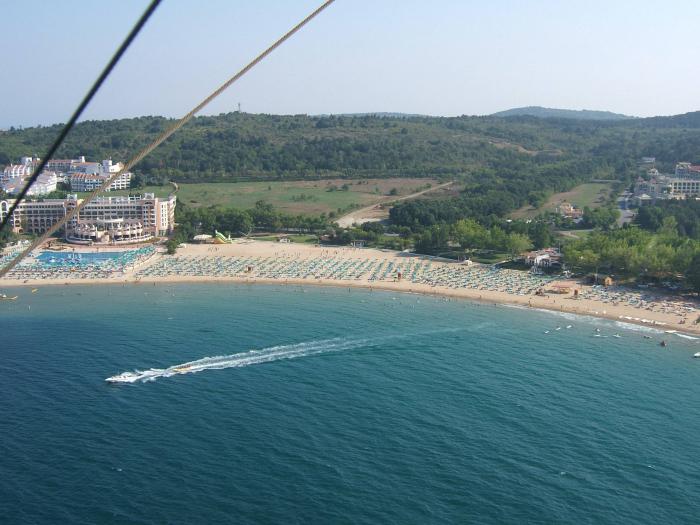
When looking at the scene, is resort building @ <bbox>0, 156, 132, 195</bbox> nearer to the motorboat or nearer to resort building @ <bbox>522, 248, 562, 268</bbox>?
resort building @ <bbox>522, 248, 562, 268</bbox>

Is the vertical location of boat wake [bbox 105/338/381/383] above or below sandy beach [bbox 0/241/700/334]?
below

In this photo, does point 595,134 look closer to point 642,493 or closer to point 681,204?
point 681,204

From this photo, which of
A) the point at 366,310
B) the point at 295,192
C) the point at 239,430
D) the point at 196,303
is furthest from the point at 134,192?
the point at 239,430

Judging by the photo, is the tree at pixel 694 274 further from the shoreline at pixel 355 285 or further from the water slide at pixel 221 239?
the water slide at pixel 221 239

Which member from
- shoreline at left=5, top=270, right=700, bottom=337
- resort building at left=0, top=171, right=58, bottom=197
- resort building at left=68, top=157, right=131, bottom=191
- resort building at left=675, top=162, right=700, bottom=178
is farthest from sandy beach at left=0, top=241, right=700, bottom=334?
resort building at left=675, top=162, right=700, bottom=178

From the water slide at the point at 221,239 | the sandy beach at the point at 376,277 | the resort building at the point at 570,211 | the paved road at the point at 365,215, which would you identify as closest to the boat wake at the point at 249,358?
the sandy beach at the point at 376,277

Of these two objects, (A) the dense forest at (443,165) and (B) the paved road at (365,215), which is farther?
(B) the paved road at (365,215)
